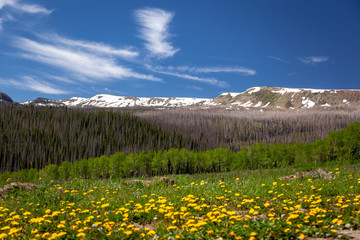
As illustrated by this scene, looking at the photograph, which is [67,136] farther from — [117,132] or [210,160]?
[210,160]

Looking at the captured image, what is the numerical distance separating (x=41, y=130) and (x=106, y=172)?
40614 millimetres

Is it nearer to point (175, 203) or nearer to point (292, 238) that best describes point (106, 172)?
point (175, 203)

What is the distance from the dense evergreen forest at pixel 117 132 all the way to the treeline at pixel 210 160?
2316 millimetres

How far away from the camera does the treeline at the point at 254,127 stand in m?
94.6

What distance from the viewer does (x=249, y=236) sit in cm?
781

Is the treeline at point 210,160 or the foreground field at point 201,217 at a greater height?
the foreground field at point 201,217

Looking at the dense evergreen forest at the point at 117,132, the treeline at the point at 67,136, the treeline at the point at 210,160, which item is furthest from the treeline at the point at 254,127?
the treeline at the point at 210,160

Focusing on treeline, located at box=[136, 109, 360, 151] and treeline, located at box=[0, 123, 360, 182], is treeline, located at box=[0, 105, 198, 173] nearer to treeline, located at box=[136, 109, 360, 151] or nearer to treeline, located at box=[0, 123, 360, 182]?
treeline, located at box=[136, 109, 360, 151]

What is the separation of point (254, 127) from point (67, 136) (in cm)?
7194

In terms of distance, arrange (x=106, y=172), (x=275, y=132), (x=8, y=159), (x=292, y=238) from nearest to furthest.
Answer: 1. (x=292, y=238)
2. (x=106, y=172)
3. (x=8, y=159)
4. (x=275, y=132)

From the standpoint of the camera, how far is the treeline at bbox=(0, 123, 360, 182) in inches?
1631

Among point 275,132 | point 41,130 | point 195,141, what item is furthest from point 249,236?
point 275,132

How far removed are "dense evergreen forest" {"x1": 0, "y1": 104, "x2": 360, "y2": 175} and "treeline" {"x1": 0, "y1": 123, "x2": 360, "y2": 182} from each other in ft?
7.60

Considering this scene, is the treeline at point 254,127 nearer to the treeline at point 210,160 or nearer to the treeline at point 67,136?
the treeline at point 67,136
